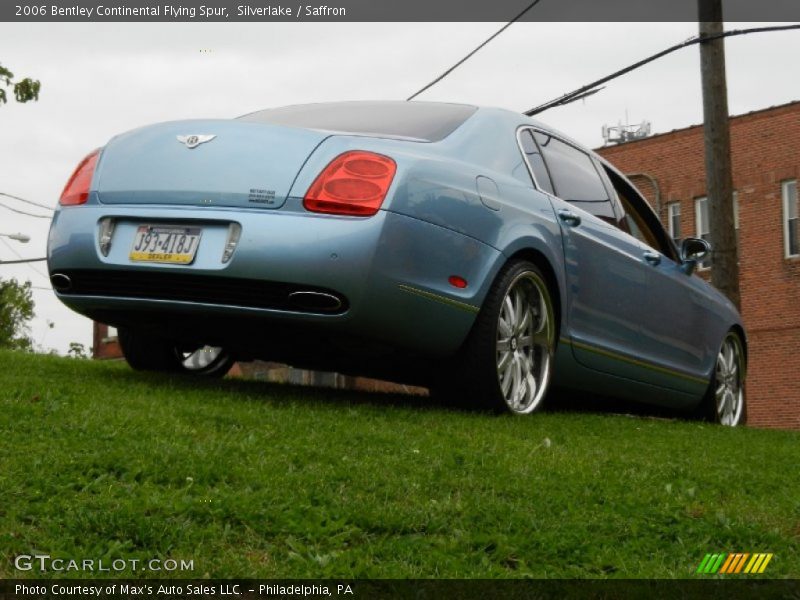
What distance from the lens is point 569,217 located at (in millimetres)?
7500

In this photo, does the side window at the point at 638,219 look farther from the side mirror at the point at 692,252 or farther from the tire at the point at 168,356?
the tire at the point at 168,356

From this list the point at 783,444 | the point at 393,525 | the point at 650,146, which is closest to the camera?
the point at 393,525

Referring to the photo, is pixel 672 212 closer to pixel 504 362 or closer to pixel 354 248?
pixel 504 362

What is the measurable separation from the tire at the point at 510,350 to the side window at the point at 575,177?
85 cm

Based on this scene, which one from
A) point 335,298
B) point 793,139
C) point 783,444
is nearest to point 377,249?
point 335,298

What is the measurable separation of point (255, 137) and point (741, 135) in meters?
26.5

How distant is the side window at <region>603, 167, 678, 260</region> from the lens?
8719 millimetres

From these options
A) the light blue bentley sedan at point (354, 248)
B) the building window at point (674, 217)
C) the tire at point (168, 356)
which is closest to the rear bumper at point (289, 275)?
the light blue bentley sedan at point (354, 248)

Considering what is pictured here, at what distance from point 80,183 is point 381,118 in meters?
1.57

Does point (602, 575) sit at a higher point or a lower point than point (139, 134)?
lower

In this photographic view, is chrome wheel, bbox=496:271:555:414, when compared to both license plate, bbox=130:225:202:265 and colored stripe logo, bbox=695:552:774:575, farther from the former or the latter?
colored stripe logo, bbox=695:552:774:575

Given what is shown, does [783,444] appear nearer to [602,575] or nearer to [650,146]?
[602,575]

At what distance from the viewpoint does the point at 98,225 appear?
Answer: 6402mm

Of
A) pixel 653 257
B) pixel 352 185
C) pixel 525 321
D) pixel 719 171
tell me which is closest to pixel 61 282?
pixel 352 185
